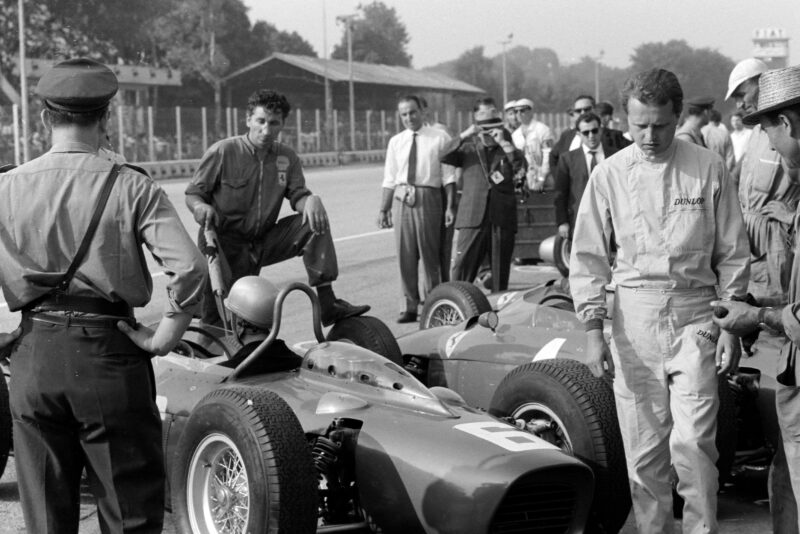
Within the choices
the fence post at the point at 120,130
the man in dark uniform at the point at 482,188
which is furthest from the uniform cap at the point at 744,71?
the fence post at the point at 120,130

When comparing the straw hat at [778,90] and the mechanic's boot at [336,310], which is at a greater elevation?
the straw hat at [778,90]

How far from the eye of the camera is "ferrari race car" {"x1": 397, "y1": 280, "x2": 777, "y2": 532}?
16.3ft

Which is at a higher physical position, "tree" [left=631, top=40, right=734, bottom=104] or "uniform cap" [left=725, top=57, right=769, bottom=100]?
"tree" [left=631, top=40, right=734, bottom=104]

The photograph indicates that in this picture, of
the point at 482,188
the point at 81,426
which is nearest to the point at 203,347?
the point at 81,426

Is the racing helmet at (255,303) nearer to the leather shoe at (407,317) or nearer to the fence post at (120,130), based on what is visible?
the leather shoe at (407,317)

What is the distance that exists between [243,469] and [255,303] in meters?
1.38

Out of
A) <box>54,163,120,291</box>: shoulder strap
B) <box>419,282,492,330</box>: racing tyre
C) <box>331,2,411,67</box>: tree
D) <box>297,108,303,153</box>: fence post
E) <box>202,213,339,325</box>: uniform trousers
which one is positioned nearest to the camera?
<box>54,163,120,291</box>: shoulder strap

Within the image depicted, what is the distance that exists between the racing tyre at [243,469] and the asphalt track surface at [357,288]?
0.62 meters

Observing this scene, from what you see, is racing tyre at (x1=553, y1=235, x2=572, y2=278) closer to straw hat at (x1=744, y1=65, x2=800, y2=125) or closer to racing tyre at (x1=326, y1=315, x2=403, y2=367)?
racing tyre at (x1=326, y1=315, x2=403, y2=367)

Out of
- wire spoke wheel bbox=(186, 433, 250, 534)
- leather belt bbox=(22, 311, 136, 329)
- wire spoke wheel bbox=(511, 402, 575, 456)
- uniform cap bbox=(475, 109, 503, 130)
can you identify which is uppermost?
uniform cap bbox=(475, 109, 503, 130)

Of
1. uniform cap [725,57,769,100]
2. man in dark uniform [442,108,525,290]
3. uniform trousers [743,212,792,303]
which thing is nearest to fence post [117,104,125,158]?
man in dark uniform [442,108,525,290]

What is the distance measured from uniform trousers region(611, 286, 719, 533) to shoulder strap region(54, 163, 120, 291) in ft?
7.01

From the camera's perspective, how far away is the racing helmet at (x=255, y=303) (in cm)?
593

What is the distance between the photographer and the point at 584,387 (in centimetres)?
505
